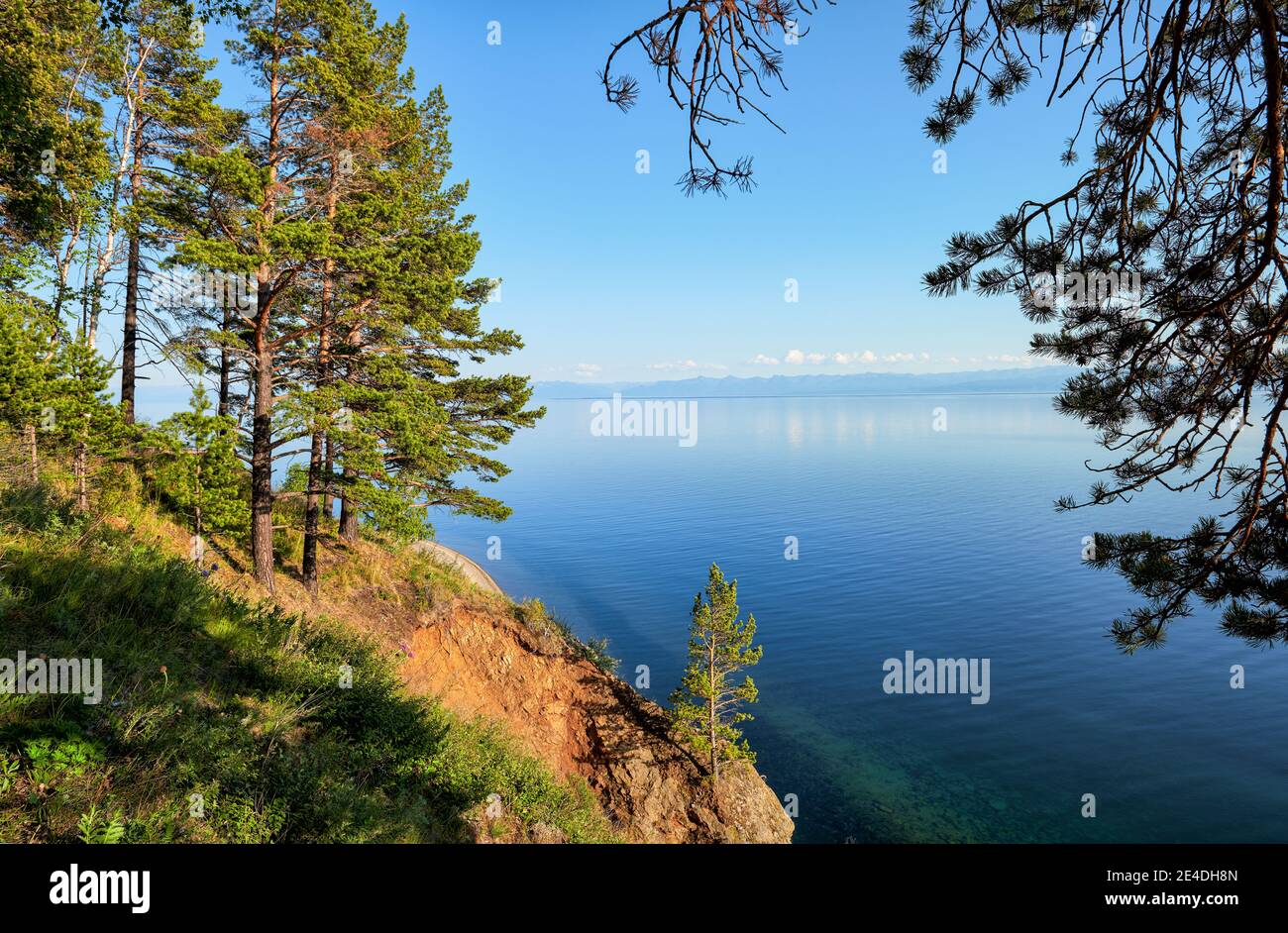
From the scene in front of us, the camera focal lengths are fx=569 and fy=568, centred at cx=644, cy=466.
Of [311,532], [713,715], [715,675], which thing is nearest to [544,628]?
[715,675]

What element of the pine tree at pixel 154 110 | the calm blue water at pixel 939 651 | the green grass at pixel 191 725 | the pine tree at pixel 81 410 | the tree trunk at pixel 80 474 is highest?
the pine tree at pixel 154 110

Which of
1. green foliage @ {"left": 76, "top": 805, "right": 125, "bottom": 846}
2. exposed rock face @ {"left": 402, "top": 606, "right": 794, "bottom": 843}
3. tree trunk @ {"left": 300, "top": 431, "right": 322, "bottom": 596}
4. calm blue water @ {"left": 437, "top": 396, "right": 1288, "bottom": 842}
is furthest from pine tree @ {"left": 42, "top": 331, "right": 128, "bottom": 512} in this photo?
calm blue water @ {"left": 437, "top": 396, "right": 1288, "bottom": 842}

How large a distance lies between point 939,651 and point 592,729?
72.5 ft

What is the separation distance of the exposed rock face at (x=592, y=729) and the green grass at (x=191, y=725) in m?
5.99

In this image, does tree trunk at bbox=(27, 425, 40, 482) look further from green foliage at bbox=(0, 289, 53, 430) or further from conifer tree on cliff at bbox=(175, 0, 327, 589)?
conifer tree on cliff at bbox=(175, 0, 327, 589)

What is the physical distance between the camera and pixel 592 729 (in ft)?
58.0

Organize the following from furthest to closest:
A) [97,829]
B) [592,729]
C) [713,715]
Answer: [592,729], [713,715], [97,829]

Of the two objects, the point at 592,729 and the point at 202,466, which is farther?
the point at 592,729

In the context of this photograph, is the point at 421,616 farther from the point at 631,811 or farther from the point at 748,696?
the point at 748,696

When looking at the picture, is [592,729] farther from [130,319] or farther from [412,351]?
[130,319]

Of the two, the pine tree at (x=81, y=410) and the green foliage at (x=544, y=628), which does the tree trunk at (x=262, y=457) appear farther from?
the green foliage at (x=544, y=628)

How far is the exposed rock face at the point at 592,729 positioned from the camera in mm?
15859

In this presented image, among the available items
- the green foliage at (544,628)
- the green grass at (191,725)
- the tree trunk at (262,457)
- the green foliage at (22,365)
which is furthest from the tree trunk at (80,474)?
the green foliage at (544,628)
